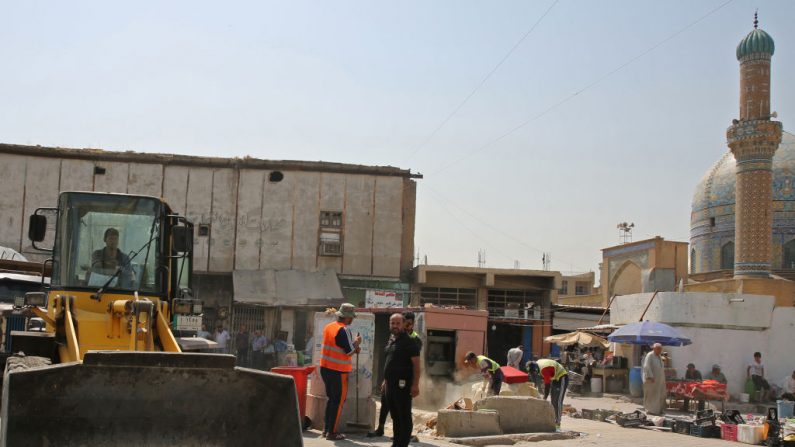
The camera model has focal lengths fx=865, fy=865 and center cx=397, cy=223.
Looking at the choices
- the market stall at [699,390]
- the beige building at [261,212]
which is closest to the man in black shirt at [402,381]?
the market stall at [699,390]

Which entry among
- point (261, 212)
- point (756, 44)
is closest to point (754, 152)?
point (756, 44)

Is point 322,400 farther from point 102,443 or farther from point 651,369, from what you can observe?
point 651,369

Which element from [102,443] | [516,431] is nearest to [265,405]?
[102,443]

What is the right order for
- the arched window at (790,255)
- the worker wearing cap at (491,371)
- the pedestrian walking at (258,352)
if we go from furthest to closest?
the arched window at (790,255) < the pedestrian walking at (258,352) < the worker wearing cap at (491,371)

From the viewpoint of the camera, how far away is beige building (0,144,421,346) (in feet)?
101

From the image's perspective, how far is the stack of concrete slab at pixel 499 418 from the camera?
11437mm

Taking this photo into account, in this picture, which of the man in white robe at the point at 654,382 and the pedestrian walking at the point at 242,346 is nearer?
the man in white robe at the point at 654,382

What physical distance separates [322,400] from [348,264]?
20.9 m

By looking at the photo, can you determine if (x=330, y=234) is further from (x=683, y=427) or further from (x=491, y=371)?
(x=491, y=371)

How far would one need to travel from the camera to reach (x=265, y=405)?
21.9 ft

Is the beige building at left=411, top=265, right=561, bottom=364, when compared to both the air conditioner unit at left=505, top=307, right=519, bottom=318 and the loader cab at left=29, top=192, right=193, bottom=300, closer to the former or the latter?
the air conditioner unit at left=505, top=307, right=519, bottom=318

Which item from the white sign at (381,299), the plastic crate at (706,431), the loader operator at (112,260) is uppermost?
the loader operator at (112,260)

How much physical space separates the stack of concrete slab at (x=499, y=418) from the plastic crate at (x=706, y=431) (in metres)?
3.09

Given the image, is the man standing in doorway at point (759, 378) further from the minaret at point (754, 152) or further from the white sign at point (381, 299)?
the minaret at point (754, 152)
